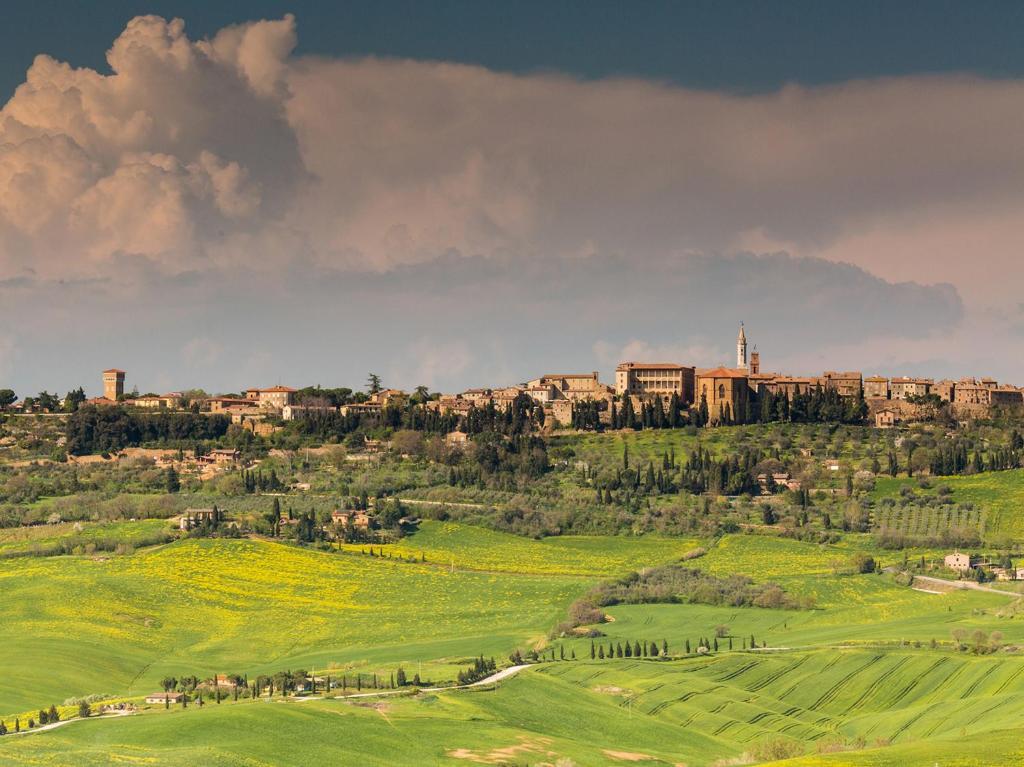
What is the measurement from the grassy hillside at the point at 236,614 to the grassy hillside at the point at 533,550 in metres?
4.32

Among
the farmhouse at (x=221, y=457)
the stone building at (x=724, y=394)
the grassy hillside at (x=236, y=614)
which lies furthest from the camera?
the stone building at (x=724, y=394)

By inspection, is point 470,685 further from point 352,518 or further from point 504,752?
point 352,518

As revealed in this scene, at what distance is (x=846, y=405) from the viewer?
599 feet

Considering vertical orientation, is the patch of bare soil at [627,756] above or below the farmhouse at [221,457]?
below

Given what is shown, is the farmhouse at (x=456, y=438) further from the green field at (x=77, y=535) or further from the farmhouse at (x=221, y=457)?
the green field at (x=77, y=535)

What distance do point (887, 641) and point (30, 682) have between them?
1999 inches

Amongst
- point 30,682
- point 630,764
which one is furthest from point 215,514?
point 630,764

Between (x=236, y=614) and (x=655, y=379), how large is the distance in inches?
3544

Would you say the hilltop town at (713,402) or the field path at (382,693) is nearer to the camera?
the field path at (382,693)

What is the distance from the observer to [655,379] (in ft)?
639

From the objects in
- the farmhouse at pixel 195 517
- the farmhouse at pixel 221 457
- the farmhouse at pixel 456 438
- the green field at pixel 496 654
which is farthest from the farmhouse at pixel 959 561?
the farmhouse at pixel 221 457

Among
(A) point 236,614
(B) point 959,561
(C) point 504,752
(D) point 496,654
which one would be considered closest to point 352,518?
(A) point 236,614

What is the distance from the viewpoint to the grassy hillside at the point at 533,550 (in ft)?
430

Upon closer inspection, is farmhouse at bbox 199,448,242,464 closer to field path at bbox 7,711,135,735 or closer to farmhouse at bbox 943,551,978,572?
farmhouse at bbox 943,551,978,572
